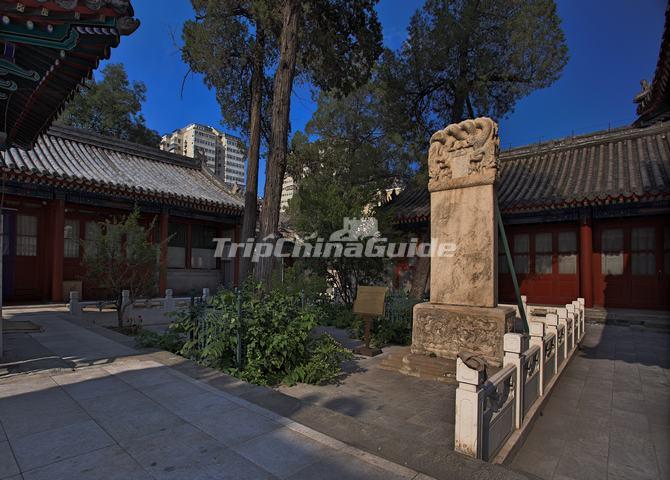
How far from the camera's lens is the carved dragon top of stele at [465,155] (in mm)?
5488

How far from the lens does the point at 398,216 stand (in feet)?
42.0

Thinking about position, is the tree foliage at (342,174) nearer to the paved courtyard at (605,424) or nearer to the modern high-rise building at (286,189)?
the modern high-rise building at (286,189)

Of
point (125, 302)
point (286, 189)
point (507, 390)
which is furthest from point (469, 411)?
point (286, 189)

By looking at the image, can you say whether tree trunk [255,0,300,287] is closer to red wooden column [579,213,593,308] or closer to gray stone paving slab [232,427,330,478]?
gray stone paving slab [232,427,330,478]

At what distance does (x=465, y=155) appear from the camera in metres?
5.73

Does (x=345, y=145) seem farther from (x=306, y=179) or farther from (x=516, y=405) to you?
(x=516, y=405)

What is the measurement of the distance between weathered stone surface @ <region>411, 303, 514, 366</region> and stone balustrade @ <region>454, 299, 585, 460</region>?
596 millimetres

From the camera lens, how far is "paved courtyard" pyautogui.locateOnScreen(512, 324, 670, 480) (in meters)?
3.03

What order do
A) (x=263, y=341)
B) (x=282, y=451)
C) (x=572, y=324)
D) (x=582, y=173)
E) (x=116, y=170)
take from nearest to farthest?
(x=282, y=451) → (x=263, y=341) → (x=572, y=324) → (x=582, y=173) → (x=116, y=170)

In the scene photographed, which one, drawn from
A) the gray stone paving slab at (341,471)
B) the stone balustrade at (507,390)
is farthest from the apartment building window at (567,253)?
the gray stone paving slab at (341,471)

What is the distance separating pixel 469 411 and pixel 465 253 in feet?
11.0

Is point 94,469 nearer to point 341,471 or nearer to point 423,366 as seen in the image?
point 341,471

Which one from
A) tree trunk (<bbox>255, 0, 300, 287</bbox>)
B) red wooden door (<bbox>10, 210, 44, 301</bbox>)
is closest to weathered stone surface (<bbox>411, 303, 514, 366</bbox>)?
tree trunk (<bbox>255, 0, 300, 287</bbox>)

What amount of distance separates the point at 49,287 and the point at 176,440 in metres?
10.8
